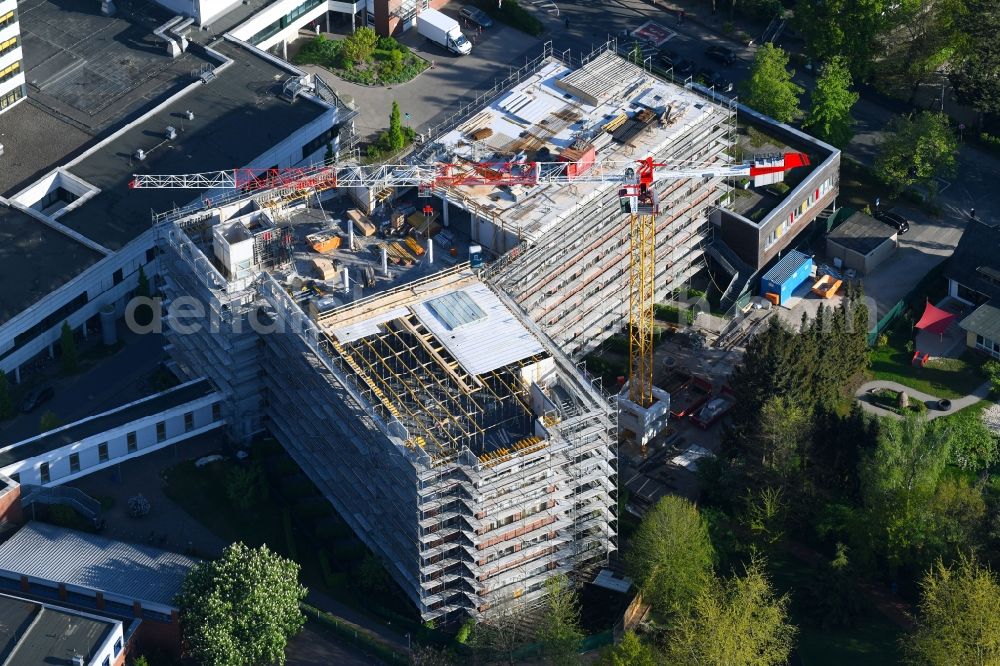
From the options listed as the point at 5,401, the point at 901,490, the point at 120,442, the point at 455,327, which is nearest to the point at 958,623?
the point at 901,490

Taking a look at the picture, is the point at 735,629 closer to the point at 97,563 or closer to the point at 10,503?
the point at 97,563

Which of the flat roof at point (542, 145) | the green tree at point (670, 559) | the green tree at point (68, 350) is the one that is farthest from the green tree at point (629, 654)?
the green tree at point (68, 350)

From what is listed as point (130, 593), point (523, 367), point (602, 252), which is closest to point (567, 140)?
point (602, 252)

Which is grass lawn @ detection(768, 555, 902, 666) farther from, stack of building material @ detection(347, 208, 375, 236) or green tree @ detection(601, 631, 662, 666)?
stack of building material @ detection(347, 208, 375, 236)

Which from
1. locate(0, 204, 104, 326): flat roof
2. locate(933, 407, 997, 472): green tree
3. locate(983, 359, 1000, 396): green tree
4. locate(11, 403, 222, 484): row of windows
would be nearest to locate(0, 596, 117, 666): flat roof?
locate(11, 403, 222, 484): row of windows

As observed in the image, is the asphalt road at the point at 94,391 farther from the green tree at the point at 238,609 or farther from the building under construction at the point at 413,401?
the green tree at the point at 238,609

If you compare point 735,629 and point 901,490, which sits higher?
point 901,490
